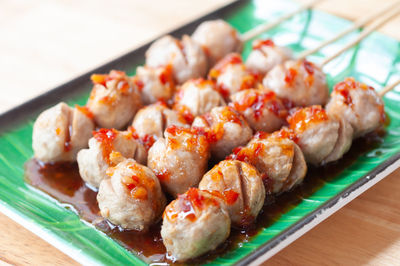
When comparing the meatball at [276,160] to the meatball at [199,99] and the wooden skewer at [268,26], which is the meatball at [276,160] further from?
the wooden skewer at [268,26]

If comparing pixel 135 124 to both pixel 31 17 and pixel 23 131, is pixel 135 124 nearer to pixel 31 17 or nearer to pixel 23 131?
pixel 23 131

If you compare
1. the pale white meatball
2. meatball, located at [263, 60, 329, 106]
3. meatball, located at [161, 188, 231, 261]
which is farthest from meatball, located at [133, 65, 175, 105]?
meatball, located at [161, 188, 231, 261]

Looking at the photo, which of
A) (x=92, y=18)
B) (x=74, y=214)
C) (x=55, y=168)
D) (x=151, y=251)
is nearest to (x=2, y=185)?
(x=55, y=168)

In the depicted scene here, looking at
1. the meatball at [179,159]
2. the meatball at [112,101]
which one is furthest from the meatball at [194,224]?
the meatball at [112,101]

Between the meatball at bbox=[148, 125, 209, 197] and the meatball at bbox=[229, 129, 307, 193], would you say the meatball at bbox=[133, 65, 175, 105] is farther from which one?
the meatball at bbox=[229, 129, 307, 193]

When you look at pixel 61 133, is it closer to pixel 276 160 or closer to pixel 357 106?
pixel 276 160

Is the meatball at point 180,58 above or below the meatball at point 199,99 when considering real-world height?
above

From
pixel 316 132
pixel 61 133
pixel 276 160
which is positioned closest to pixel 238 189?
pixel 276 160
